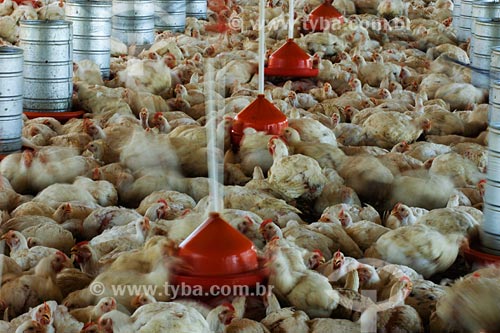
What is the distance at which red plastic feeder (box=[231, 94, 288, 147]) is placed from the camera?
5.47 meters

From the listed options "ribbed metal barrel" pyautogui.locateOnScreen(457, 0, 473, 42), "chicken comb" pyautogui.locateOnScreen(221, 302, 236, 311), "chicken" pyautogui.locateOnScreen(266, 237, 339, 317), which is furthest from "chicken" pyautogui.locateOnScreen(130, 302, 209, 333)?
"ribbed metal barrel" pyautogui.locateOnScreen(457, 0, 473, 42)

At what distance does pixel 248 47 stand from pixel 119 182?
360 centimetres

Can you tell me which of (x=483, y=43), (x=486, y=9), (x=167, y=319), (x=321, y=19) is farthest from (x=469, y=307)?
(x=321, y=19)

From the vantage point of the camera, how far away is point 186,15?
10336 mm

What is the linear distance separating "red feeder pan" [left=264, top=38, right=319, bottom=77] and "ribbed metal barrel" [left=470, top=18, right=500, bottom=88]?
1371 millimetres

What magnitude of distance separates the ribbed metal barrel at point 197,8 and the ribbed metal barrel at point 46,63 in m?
Answer: 3.83

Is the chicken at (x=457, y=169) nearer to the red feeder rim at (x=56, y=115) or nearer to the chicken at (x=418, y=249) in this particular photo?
the chicken at (x=418, y=249)

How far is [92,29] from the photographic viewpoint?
7.57m

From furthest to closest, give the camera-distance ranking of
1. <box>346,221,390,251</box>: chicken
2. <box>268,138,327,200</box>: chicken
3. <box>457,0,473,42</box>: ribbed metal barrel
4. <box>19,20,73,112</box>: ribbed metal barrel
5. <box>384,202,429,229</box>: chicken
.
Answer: <box>457,0,473,42</box>: ribbed metal barrel → <box>19,20,73,112</box>: ribbed metal barrel → <box>268,138,327,200</box>: chicken → <box>384,202,429,229</box>: chicken → <box>346,221,390,251</box>: chicken

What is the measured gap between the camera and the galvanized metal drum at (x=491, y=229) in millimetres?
4137

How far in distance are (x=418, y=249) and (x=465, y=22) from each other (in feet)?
18.9

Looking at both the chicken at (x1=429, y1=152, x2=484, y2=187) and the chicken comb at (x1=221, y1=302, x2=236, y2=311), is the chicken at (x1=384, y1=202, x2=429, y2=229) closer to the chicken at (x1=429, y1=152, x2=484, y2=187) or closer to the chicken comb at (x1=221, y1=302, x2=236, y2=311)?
the chicken at (x1=429, y1=152, x2=484, y2=187)

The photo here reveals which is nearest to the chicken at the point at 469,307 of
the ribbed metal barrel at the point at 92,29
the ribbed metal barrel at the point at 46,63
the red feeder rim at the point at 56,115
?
the red feeder rim at the point at 56,115

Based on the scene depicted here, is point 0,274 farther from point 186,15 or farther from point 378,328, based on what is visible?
point 186,15
